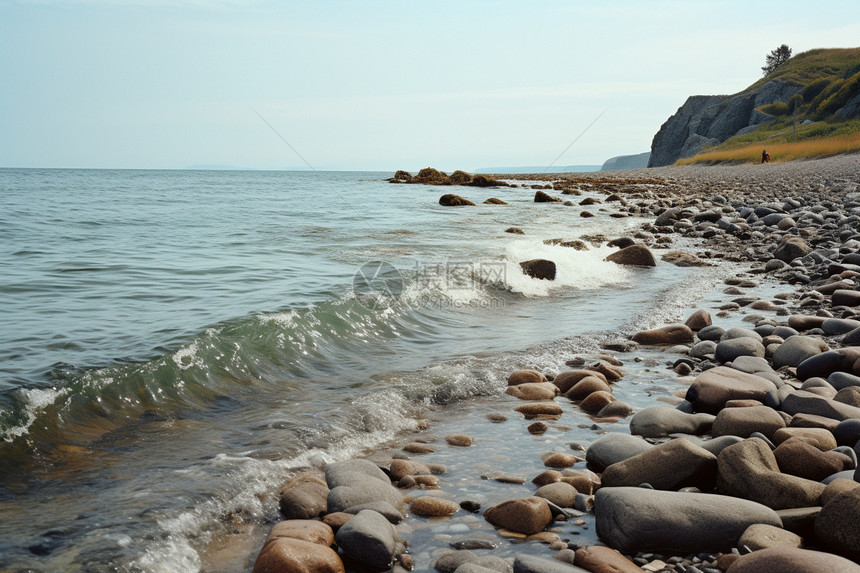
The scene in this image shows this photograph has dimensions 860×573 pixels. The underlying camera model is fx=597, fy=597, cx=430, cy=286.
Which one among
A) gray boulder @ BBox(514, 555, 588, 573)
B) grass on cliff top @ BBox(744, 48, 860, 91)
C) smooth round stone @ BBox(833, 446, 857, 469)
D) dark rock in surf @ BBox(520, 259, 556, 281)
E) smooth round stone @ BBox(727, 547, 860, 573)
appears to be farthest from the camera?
grass on cliff top @ BBox(744, 48, 860, 91)

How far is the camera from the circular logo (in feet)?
25.1

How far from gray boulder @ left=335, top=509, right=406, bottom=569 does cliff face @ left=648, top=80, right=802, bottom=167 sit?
248 feet

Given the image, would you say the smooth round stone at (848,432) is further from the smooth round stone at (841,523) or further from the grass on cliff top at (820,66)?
the grass on cliff top at (820,66)

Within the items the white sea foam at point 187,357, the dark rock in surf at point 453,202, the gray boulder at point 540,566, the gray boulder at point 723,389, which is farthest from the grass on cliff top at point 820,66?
the gray boulder at point 540,566

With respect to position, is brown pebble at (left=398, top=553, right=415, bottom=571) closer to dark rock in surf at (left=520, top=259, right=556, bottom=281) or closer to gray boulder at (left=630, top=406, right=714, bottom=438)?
gray boulder at (left=630, top=406, right=714, bottom=438)

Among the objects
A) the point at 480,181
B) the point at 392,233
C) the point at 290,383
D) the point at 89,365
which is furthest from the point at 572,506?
the point at 480,181

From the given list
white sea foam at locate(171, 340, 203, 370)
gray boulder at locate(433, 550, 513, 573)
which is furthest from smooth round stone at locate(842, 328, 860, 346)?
white sea foam at locate(171, 340, 203, 370)

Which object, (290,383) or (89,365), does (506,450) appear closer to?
(290,383)

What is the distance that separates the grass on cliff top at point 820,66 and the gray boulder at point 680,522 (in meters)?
73.0

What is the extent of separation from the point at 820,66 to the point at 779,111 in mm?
11788

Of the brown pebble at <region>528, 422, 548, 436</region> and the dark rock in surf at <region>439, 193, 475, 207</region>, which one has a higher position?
the dark rock in surf at <region>439, 193, 475, 207</region>

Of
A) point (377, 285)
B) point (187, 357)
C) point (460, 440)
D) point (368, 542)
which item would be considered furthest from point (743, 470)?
point (377, 285)

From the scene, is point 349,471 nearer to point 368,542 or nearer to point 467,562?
point 368,542

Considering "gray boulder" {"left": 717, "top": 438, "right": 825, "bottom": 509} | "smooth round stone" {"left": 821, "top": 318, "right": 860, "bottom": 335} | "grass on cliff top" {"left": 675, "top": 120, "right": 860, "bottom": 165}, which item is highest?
"grass on cliff top" {"left": 675, "top": 120, "right": 860, "bottom": 165}
